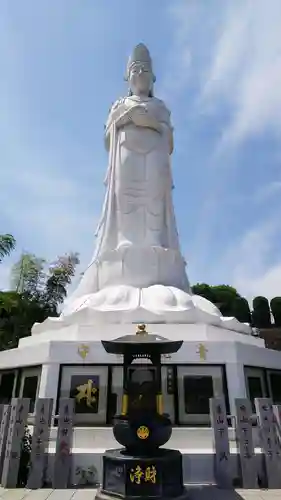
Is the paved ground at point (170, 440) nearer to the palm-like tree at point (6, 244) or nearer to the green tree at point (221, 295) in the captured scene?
the palm-like tree at point (6, 244)

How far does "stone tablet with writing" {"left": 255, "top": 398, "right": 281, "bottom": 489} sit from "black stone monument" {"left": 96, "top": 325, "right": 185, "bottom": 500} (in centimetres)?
162

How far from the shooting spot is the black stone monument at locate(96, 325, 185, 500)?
463 centimetres

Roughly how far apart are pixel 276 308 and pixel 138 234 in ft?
77.9

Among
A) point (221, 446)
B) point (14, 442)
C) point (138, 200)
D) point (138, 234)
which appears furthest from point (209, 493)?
point (138, 200)

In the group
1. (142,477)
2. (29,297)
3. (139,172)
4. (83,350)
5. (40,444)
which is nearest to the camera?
(142,477)

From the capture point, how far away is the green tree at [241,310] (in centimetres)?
3036

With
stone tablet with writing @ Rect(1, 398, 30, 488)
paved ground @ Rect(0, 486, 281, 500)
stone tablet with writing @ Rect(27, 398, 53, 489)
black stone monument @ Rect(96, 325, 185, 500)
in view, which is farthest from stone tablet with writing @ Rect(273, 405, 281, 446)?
stone tablet with writing @ Rect(1, 398, 30, 488)

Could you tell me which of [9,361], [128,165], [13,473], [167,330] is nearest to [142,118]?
[128,165]

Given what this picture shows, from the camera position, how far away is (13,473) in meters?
5.67

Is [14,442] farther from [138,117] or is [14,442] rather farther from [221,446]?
[138,117]

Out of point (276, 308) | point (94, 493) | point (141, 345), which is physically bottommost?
point (94, 493)

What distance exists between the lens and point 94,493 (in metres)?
5.29

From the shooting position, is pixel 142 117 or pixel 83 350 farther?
pixel 142 117

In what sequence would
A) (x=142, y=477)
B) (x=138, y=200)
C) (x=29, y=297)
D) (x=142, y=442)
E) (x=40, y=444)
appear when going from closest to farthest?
(x=142, y=477) < (x=142, y=442) < (x=40, y=444) < (x=138, y=200) < (x=29, y=297)
